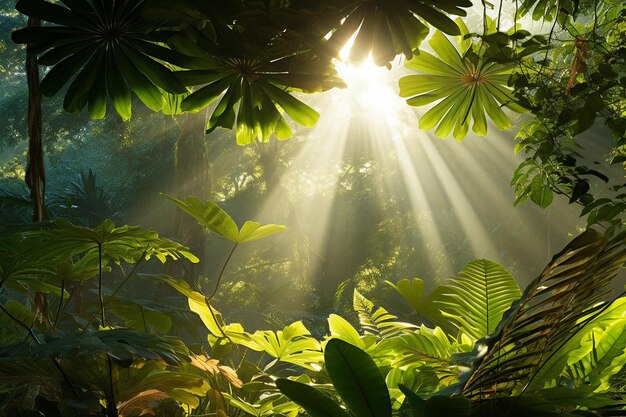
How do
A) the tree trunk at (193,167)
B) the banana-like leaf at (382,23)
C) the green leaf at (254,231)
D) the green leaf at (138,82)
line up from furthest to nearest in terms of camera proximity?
the tree trunk at (193,167)
the green leaf at (254,231)
the green leaf at (138,82)
the banana-like leaf at (382,23)

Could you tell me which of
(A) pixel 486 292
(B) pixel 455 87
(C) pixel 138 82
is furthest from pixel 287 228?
(B) pixel 455 87

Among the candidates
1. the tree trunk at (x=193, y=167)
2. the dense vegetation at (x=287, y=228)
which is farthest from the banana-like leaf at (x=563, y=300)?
the tree trunk at (x=193, y=167)

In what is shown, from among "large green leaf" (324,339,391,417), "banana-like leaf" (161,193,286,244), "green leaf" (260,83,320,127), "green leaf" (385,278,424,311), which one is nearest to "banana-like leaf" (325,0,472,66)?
"green leaf" (260,83,320,127)

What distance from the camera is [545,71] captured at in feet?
5.14

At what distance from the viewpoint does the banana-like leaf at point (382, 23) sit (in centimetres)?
104

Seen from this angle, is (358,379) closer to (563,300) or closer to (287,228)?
(563,300)

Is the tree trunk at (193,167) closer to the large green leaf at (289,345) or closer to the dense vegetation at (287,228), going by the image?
the dense vegetation at (287,228)

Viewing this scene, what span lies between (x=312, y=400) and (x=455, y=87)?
0.99 meters

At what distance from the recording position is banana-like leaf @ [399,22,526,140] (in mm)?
1467

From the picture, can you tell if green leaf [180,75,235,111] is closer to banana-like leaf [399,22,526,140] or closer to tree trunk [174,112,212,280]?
banana-like leaf [399,22,526,140]

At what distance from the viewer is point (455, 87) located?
5.03 ft

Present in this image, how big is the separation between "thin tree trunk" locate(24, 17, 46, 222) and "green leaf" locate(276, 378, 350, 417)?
2.93ft

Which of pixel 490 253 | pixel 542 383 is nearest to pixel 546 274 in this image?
pixel 542 383

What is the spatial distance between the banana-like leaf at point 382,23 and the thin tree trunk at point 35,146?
28.9 inches
